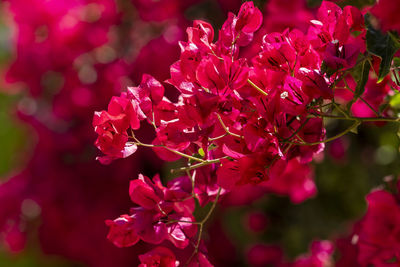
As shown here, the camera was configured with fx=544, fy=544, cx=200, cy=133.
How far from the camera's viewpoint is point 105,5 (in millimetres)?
1380

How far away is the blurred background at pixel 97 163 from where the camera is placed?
4.04 ft

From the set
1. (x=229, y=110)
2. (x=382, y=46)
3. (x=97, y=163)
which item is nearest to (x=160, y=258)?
(x=229, y=110)

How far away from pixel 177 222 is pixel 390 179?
29 cm

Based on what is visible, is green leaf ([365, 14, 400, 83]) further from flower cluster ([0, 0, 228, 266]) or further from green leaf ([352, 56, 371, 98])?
flower cluster ([0, 0, 228, 266])

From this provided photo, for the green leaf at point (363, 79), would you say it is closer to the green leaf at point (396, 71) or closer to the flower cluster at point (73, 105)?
the green leaf at point (396, 71)

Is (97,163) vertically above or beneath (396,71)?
beneath

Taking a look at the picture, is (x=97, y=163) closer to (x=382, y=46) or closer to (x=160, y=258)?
(x=160, y=258)

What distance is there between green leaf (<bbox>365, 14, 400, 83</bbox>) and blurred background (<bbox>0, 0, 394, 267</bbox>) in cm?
73

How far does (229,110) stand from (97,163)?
862 mm

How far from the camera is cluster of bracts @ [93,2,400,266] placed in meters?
0.40

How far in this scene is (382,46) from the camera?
40cm

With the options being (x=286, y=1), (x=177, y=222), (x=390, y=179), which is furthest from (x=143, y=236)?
(x=286, y=1)

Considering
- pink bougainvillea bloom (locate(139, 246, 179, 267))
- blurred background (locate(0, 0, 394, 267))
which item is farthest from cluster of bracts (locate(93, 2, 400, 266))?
blurred background (locate(0, 0, 394, 267))

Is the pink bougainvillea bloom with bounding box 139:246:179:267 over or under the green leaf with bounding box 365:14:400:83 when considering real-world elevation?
under
